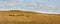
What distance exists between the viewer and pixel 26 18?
0.84m

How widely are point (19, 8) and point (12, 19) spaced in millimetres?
92

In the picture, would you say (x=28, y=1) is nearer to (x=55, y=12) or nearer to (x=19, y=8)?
(x=19, y=8)

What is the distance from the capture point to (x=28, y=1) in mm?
887

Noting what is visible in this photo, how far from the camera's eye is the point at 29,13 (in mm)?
856

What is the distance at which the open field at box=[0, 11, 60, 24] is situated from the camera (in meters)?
0.83

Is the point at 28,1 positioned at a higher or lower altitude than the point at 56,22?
higher

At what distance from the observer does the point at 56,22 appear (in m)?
0.83

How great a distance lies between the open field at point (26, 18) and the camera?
0.83 metres

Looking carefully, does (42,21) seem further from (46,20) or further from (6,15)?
(6,15)

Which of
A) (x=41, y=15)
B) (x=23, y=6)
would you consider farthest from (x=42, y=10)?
(x=23, y=6)

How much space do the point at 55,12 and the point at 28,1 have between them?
0.21m

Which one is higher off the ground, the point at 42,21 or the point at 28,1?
the point at 28,1

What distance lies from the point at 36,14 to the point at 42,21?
0.22ft

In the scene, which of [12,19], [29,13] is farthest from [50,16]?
[12,19]
